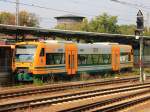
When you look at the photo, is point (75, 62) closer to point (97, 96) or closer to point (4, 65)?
point (4, 65)

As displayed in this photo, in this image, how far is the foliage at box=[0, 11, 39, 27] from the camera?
308ft

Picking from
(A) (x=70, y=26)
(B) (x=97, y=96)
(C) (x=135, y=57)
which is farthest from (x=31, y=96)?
(A) (x=70, y=26)

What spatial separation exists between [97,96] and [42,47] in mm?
8683

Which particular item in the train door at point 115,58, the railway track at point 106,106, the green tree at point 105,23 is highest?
the green tree at point 105,23

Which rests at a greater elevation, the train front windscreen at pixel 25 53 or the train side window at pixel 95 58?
the train front windscreen at pixel 25 53

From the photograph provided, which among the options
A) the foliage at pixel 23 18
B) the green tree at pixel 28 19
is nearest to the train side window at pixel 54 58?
the foliage at pixel 23 18

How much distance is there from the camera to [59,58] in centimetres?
2964

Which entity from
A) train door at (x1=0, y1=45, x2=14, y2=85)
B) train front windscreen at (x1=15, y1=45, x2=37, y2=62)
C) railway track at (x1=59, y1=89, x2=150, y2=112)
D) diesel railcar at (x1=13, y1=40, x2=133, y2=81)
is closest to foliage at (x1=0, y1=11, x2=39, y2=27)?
diesel railcar at (x1=13, y1=40, x2=133, y2=81)

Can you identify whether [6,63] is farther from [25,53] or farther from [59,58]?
[59,58]

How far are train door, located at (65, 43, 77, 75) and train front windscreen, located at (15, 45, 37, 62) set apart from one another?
119 inches

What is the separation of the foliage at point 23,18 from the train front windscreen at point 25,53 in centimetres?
6540

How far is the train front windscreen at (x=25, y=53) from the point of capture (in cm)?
2806

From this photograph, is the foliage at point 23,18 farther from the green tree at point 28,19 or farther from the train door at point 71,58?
the train door at point 71,58

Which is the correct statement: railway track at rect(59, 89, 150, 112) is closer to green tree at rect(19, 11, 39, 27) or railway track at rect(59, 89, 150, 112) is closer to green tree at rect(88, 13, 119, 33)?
green tree at rect(19, 11, 39, 27)
